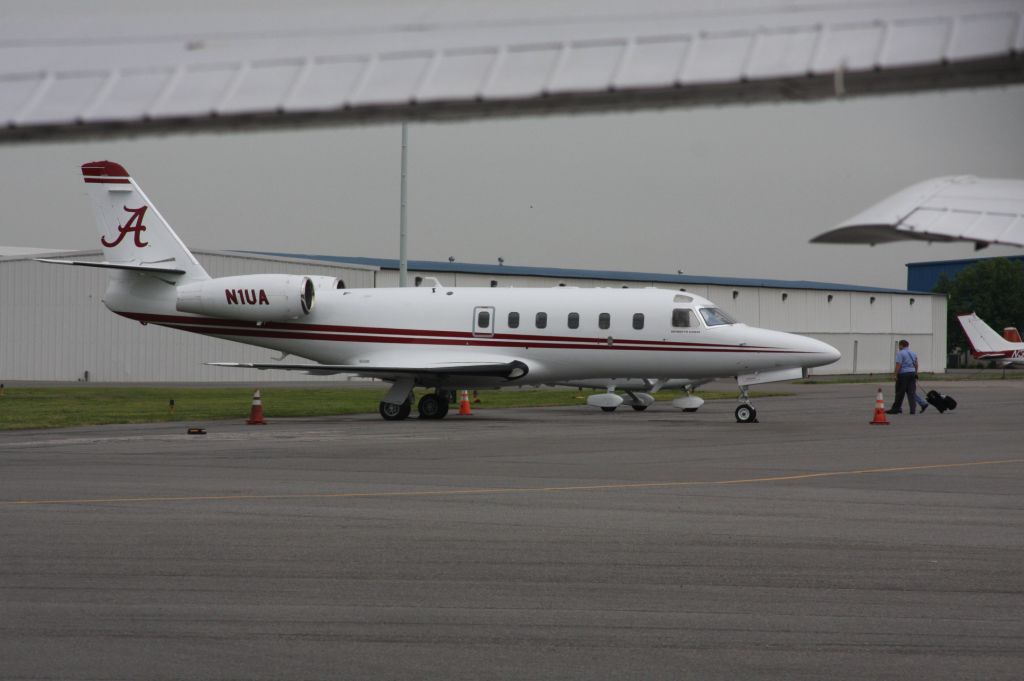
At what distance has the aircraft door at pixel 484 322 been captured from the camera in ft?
92.0

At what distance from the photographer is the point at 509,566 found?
868cm

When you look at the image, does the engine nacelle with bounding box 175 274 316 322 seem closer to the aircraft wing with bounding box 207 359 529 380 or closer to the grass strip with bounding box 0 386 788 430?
the aircraft wing with bounding box 207 359 529 380

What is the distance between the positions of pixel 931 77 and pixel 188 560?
25.6ft

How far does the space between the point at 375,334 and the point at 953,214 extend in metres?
26.4

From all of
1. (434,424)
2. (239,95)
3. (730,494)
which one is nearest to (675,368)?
(434,424)

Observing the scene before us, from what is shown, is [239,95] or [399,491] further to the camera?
[399,491]

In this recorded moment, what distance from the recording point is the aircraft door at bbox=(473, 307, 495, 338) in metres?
28.0

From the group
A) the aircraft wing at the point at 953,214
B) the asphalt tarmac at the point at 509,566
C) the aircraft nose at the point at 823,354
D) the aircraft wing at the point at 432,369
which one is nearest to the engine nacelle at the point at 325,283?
the aircraft wing at the point at 432,369

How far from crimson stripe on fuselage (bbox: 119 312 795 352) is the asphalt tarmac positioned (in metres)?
9.44

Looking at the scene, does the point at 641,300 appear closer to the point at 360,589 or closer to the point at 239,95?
the point at 360,589

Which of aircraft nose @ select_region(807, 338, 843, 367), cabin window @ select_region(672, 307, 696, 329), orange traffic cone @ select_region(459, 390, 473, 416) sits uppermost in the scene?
cabin window @ select_region(672, 307, 696, 329)

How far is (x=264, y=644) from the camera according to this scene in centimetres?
639

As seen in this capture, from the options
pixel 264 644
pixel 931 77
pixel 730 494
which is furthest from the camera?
pixel 730 494

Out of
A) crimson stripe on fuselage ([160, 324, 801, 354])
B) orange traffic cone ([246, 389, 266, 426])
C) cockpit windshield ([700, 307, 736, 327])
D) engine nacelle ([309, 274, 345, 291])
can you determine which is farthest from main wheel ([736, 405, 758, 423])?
orange traffic cone ([246, 389, 266, 426])
